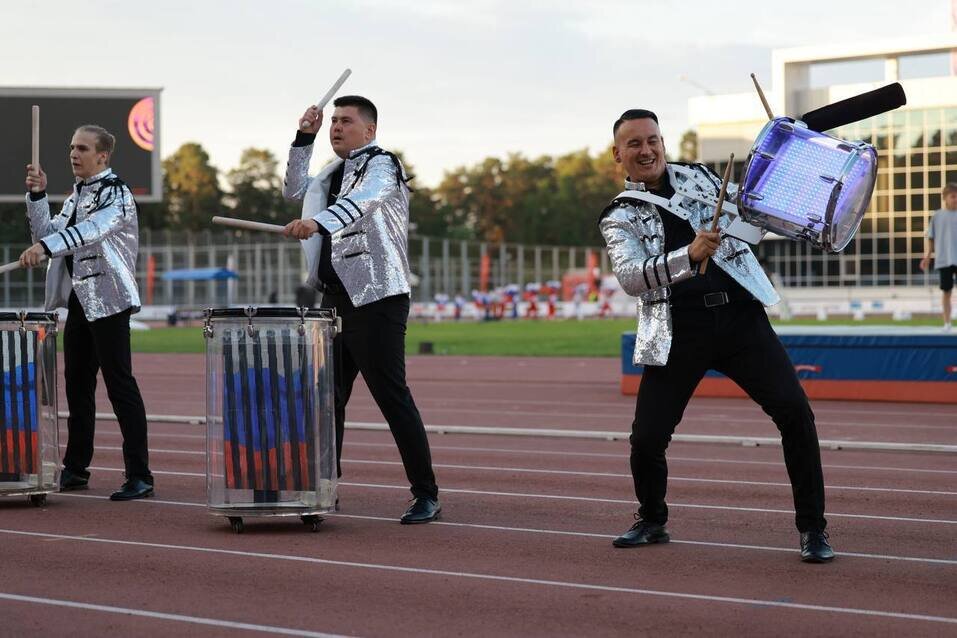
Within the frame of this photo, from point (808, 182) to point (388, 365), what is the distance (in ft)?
7.99

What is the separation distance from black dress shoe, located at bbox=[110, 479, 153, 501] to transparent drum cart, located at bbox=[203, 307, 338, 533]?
135 centimetres

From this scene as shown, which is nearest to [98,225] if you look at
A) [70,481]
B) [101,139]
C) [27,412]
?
[101,139]

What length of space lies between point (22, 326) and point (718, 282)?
408 centimetres

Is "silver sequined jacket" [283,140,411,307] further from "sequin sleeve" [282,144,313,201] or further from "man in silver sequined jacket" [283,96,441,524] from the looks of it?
"sequin sleeve" [282,144,313,201]

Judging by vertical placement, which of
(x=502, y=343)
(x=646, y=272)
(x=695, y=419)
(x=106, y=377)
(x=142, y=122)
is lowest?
(x=695, y=419)

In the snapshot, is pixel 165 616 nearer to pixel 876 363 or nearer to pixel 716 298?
pixel 716 298

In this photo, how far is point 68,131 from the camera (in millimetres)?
32562

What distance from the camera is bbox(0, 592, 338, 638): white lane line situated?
16.7 feet

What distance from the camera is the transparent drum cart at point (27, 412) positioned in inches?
323

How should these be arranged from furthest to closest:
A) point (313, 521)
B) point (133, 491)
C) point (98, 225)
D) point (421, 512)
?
point (133, 491) < point (98, 225) < point (421, 512) < point (313, 521)

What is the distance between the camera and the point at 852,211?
5879 mm

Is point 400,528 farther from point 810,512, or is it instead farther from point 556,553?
point 810,512

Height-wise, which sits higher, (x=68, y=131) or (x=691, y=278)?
(x=68, y=131)

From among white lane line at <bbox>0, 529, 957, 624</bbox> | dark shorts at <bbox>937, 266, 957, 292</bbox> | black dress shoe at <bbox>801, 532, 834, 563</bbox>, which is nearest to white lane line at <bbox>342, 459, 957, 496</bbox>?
black dress shoe at <bbox>801, 532, 834, 563</bbox>
